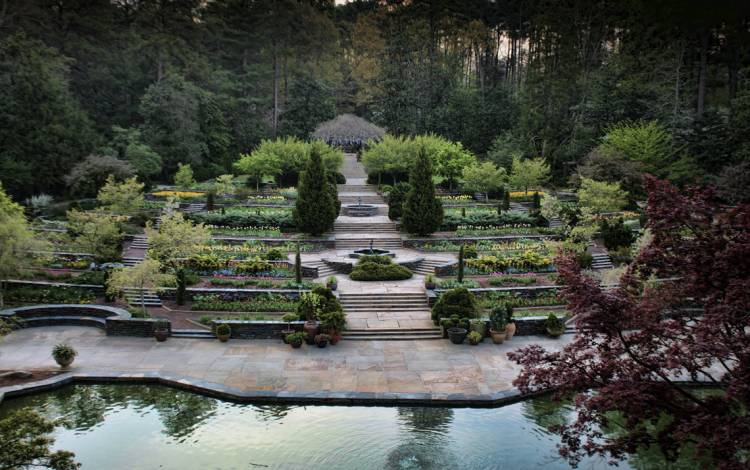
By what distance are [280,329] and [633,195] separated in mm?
28186

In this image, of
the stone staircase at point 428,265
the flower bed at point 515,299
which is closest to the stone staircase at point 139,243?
the stone staircase at point 428,265

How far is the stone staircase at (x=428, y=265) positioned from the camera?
94.4 ft

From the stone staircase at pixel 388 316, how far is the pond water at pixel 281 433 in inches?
221

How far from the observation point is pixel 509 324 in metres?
21.0

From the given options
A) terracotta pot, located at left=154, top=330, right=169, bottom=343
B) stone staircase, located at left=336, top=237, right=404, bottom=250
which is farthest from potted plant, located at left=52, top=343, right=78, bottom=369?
stone staircase, located at left=336, top=237, right=404, bottom=250

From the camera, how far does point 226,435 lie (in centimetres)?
1423

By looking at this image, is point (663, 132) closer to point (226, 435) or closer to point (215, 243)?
point (215, 243)

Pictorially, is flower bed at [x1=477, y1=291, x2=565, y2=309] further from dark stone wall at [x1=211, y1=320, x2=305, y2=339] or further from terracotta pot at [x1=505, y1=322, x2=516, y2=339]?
dark stone wall at [x1=211, y1=320, x2=305, y2=339]

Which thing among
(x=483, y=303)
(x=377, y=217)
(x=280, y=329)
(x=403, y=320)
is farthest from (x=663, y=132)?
(x=280, y=329)

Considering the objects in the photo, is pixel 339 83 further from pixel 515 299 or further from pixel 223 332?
pixel 223 332

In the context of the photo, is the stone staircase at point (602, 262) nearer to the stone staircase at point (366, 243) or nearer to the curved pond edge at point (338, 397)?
the stone staircase at point (366, 243)

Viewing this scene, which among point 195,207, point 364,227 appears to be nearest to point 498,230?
point 364,227

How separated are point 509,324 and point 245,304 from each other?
9825 millimetres

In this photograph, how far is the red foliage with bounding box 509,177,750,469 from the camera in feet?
26.0
